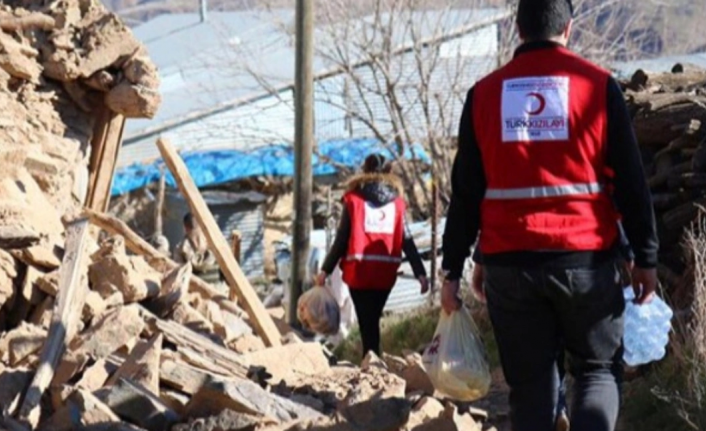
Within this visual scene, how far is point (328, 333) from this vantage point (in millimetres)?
11125

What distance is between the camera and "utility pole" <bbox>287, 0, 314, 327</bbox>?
14406 mm

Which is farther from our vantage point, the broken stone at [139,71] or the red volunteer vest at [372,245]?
the red volunteer vest at [372,245]

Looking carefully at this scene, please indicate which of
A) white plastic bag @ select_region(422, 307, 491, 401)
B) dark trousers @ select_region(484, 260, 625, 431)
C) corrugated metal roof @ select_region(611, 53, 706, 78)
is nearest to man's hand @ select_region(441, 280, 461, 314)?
white plastic bag @ select_region(422, 307, 491, 401)

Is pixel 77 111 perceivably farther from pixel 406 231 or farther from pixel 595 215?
pixel 595 215

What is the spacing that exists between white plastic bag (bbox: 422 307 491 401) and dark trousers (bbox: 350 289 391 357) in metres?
4.50

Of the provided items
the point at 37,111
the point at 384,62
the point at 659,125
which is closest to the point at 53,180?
the point at 37,111

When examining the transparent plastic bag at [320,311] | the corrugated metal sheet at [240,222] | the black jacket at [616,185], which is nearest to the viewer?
the black jacket at [616,185]

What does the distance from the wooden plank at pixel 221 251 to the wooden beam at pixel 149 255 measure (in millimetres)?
343

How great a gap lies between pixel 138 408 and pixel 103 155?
3.57 meters

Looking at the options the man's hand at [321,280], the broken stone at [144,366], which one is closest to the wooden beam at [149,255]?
the man's hand at [321,280]

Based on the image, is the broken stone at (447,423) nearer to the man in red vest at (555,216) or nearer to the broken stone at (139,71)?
the man in red vest at (555,216)

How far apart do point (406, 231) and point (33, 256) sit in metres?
3.20

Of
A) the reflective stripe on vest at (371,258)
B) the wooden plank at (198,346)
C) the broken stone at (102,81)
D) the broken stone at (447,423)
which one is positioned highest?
the broken stone at (102,81)

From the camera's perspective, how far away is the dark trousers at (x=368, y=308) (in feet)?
35.5
